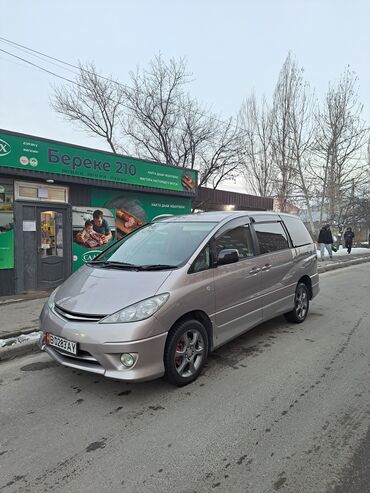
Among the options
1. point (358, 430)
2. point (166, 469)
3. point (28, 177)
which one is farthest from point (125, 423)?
point (28, 177)

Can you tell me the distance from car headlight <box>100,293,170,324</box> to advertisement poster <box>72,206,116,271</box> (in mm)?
6174

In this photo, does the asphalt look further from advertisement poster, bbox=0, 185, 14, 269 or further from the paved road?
advertisement poster, bbox=0, 185, 14, 269

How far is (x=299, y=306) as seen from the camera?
19.8 feet

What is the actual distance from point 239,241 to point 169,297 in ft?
5.32

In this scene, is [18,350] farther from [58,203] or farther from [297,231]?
[58,203]

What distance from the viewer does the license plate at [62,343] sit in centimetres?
338

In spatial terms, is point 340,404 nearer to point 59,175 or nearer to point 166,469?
point 166,469

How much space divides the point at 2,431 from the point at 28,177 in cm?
650

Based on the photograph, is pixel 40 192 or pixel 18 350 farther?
pixel 40 192

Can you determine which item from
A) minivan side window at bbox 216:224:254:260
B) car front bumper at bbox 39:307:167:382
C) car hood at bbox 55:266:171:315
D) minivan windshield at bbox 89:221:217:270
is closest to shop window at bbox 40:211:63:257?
minivan windshield at bbox 89:221:217:270

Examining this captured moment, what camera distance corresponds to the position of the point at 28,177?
8.25 m

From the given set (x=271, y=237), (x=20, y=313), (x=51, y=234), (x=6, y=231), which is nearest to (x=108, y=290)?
(x=271, y=237)

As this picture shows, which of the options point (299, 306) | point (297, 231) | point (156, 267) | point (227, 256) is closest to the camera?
point (156, 267)

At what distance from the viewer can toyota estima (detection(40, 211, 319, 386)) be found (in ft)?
10.8
